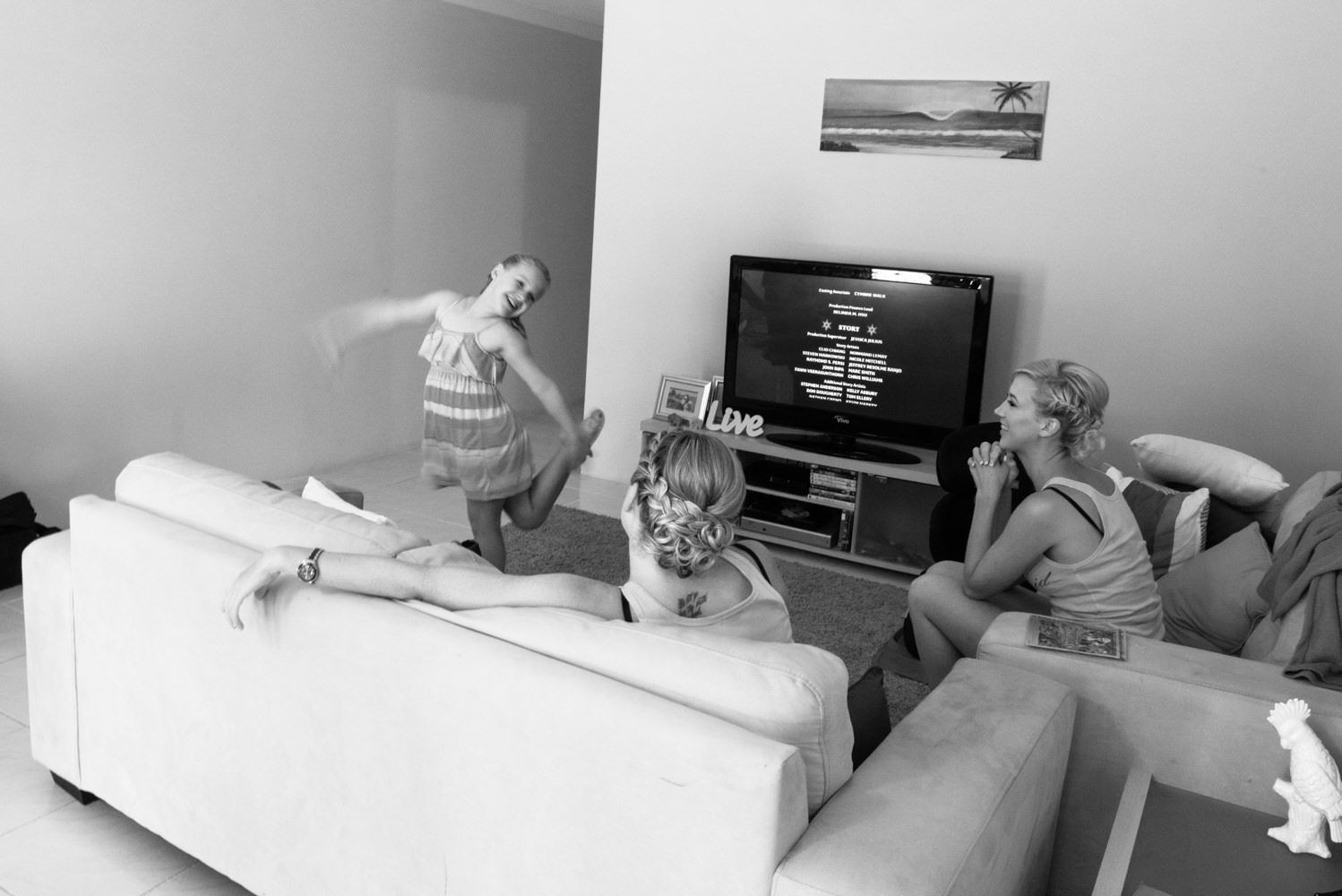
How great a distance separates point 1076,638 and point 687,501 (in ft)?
2.83

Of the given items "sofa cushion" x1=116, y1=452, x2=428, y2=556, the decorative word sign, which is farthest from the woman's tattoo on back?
the decorative word sign

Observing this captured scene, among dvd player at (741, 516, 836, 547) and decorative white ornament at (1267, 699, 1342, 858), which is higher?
decorative white ornament at (1267, 699, 1342, 858)

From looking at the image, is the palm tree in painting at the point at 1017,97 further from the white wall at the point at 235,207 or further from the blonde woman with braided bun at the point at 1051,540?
the white wall at the point at 235,207

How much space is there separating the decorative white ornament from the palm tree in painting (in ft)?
9.72

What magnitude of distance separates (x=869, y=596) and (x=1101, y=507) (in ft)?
5.53

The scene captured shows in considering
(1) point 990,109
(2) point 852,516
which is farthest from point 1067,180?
(2) point 852,516

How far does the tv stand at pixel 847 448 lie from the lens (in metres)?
4.48

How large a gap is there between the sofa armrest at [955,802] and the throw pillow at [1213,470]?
1674 millimetres

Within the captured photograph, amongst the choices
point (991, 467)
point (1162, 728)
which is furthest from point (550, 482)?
point (1162, 728)

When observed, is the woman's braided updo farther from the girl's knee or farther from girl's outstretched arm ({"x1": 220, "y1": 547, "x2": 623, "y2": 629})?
the girl's knee

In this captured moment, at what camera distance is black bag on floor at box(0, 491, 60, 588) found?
3691mm

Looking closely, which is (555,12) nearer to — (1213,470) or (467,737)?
(1213,470)

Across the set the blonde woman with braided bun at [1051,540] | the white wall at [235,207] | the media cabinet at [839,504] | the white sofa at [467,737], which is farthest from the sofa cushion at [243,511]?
the media cabinet at [839,504]

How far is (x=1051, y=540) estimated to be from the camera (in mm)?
2553
